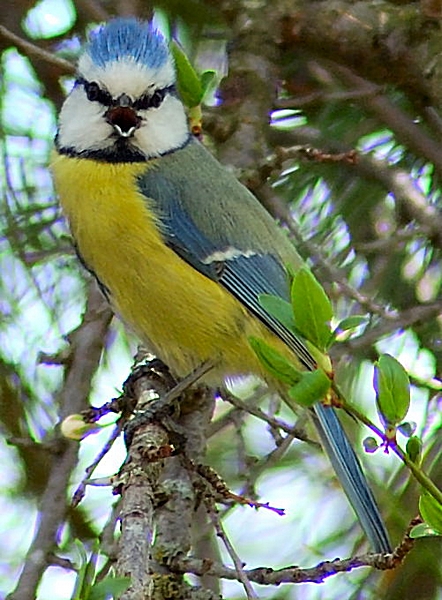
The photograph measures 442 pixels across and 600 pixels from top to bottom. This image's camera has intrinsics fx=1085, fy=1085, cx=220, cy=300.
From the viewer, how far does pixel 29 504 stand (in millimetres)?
1876

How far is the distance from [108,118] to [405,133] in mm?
517

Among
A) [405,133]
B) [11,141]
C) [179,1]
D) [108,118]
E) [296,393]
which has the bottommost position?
[296,393]

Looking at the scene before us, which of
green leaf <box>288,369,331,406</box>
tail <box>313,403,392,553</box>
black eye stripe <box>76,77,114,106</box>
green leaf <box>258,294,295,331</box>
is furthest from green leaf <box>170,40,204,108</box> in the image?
green leaf <box>288,369,331,406</box>

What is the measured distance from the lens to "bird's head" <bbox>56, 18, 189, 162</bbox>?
1.57 m

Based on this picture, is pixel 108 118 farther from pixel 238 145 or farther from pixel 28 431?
pixel 28 431

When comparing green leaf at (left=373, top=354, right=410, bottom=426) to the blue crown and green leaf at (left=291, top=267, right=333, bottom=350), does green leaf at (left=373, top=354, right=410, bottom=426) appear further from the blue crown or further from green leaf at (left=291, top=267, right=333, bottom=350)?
the blue crown

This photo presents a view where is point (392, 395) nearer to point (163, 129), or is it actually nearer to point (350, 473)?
point (350, 473)

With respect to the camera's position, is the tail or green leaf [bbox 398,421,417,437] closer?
green leaf [bbox 398,421,417,437]

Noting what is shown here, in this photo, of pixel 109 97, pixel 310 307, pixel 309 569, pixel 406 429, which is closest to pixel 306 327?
pixel 310 307

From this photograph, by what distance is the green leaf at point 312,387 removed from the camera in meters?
0.94

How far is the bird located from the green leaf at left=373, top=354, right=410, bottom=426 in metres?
0.49

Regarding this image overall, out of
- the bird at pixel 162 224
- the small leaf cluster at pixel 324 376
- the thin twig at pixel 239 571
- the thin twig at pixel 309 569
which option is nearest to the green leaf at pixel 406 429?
the small leaf cluster at pixel 324 376

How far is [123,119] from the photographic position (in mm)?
1562

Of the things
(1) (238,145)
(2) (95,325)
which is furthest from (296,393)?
(1) (238,145)
